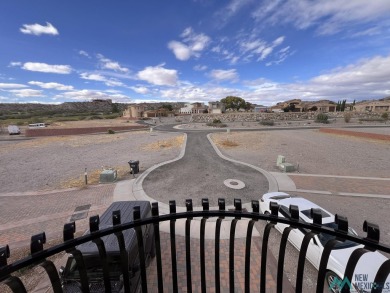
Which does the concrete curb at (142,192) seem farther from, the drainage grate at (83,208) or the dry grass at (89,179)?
the drainage grate at (83,208)

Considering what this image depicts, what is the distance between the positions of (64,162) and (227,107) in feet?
295

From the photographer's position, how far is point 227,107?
9988cm

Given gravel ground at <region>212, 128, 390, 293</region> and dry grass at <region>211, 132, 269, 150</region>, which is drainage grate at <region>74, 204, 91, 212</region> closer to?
gravel ground at <region>212, 128, 390, 293</region>

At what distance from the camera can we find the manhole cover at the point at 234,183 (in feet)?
35.8

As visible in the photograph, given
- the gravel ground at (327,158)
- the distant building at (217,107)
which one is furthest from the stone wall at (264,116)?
the gravel ground at (327,158)

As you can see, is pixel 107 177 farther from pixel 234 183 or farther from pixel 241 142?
pixel 241 142

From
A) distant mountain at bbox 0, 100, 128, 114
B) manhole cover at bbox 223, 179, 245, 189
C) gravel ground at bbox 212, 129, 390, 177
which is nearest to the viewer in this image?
manhole cover at bbox 223, 179, 245, 189

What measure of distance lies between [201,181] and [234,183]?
1.98 metres

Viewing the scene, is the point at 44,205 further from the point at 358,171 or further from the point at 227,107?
the point at 227,107

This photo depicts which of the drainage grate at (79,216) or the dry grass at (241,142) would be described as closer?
the drainage grate at (79,216)

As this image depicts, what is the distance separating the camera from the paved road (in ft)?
32.2

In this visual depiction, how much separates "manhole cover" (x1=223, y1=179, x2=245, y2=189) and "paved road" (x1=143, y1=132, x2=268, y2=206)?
233 mm

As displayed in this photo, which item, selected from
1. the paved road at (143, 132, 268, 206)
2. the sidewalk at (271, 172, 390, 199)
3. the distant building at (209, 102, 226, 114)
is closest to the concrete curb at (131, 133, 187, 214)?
the paved road at (143, 132, 268, 206)

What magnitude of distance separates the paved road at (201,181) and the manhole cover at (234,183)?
23cm
